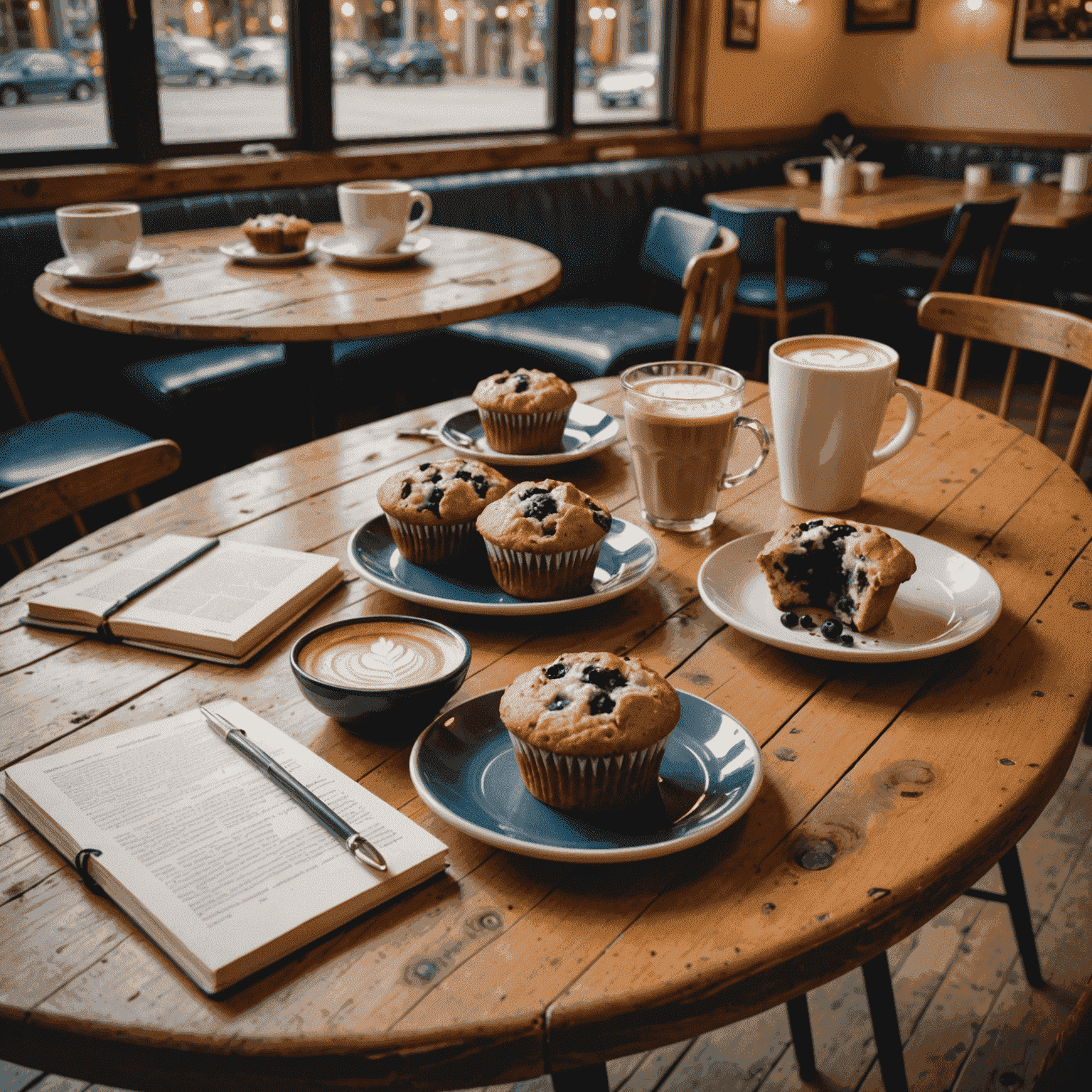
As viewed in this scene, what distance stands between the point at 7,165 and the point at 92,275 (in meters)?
1.38

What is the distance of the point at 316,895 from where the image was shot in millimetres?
619

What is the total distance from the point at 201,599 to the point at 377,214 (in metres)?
1.62

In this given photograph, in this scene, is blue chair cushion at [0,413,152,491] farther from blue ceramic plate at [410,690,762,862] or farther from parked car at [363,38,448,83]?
parked car at [363,38,448,83]

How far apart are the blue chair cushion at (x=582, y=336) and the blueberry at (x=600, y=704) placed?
2.59 m

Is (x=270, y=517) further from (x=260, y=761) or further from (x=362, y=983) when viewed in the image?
(x=362, y=983)

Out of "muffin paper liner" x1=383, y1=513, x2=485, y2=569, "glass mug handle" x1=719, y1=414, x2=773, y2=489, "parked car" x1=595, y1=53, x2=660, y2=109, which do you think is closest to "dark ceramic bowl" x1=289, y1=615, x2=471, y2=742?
"muffin paper liner" x1=383, y1=513, x2=485, y2=569

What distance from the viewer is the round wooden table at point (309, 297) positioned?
1948mm

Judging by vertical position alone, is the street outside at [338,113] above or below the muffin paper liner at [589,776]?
above

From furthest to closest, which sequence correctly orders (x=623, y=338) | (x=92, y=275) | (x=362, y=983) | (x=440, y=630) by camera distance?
1. (x=623, y=338)
2. (x=92, y=275)
3. (x=440, y=630)
4. (x=362, y=983)

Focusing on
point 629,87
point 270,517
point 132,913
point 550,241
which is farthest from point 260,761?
point 629,87

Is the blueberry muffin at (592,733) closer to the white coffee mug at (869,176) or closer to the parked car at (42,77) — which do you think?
the parked car at (42,77)

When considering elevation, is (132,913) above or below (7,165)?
below

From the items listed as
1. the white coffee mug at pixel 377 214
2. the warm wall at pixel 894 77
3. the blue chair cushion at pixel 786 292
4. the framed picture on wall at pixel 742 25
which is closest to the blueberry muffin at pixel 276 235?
the white coffee mug at pixel 377 214

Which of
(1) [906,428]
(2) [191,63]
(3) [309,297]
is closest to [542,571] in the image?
(1) [906,428]
